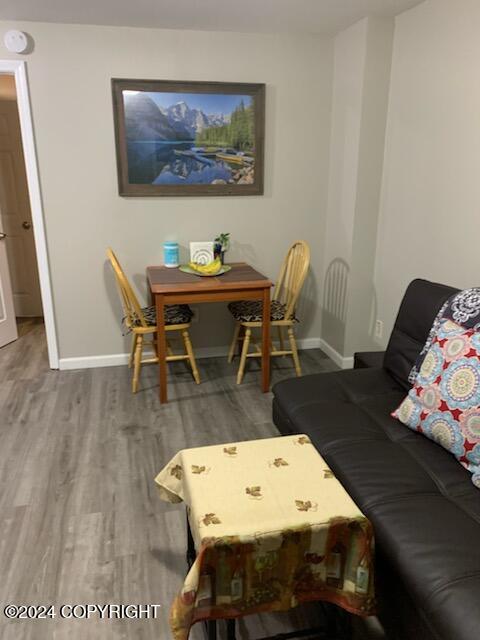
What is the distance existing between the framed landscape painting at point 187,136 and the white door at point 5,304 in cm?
124

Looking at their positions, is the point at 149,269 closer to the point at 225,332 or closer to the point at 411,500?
the point at 225,332

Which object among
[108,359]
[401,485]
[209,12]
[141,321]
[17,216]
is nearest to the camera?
[401,485]

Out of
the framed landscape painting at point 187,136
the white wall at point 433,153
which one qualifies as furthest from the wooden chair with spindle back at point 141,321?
the white wall at point 433,153

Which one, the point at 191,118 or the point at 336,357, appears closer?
the point at 191,118

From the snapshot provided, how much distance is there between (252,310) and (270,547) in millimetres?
2227

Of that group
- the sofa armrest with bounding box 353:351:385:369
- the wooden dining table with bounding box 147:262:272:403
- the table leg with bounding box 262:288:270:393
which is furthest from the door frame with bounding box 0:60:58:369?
the sofa armrest with bounding box 353:351:385:369

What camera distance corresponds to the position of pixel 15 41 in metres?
2.96

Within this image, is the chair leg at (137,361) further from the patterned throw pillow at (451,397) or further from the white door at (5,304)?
the patterned throw pillow at (451,397)

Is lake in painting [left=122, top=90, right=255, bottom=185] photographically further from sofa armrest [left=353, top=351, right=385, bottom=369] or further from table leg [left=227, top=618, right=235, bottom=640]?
table leg [left=227, top=618, right=235, bottom=640]

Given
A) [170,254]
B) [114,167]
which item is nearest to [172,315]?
[170,254]

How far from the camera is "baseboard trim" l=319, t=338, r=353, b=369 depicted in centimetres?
358

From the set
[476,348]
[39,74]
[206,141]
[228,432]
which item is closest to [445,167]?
[476,348]

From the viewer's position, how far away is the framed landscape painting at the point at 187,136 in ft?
10.6

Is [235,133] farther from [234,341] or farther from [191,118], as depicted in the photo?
[234,341]
